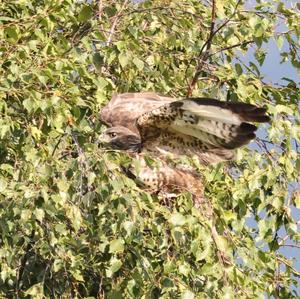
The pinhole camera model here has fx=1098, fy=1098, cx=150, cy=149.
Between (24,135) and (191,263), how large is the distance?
1162 mm

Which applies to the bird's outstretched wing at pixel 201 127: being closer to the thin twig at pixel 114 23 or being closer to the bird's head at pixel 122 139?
the bird's head at pixel 122 139

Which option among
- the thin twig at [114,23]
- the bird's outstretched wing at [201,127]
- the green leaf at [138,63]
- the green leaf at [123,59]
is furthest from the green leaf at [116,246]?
the thin twig at [114,23]

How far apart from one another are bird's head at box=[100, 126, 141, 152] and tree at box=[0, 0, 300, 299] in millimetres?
148

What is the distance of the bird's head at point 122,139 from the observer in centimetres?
654

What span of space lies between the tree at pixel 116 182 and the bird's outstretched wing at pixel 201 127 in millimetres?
183

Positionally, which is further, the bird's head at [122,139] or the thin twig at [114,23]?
the bird's head at [122,139]

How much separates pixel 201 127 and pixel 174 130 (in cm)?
28

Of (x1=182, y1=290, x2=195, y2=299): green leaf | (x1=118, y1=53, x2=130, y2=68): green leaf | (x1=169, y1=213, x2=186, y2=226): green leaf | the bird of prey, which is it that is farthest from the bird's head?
(x1=182, y1=290, x2=195, y2=299): green leaf

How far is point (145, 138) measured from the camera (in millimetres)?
6391

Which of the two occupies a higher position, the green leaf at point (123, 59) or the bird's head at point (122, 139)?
the green leaf at point (123, 59)

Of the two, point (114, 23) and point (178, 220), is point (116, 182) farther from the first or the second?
point (114, 23)

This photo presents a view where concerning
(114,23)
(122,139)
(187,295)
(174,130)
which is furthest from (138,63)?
(187,295)

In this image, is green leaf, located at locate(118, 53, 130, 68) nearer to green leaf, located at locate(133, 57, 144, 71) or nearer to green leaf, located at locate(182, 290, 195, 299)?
green leaf, located at locate(133, 57, 144, 71)

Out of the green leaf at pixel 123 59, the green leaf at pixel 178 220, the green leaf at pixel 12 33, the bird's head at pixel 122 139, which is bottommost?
the bird's head at pixel 122 139
